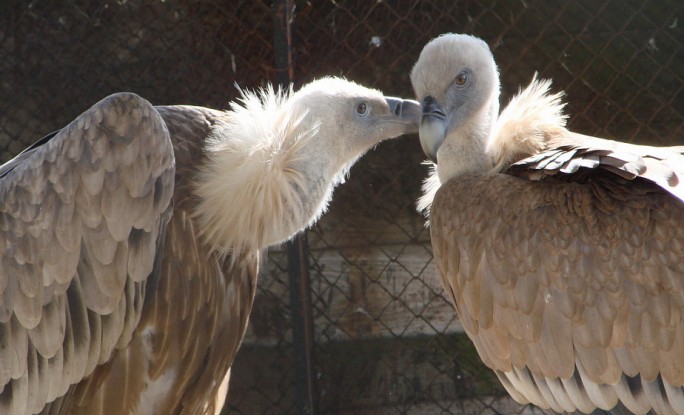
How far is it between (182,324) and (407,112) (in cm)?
111

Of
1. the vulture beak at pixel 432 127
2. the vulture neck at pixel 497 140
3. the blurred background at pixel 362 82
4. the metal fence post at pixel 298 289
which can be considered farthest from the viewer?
the blurred background at pixel 362 82

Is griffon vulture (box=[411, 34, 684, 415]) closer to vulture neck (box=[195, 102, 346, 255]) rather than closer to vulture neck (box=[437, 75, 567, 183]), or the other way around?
vulture neck (box=[437, 75, 567, 183])

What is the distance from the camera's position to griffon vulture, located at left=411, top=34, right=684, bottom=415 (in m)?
2.86

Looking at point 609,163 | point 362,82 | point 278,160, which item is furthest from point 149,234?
point 362,82

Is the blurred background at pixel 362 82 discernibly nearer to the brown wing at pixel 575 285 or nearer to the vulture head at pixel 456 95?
the vulture head at pixel 456 95

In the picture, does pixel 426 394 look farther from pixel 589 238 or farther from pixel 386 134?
pixel 589 238

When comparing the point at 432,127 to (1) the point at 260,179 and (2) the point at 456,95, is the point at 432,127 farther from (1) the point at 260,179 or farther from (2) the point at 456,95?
(1) the point at 260,179

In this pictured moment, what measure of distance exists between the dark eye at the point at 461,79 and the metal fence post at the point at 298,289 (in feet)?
3.87

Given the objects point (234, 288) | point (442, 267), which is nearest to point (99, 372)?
point (234, 288)

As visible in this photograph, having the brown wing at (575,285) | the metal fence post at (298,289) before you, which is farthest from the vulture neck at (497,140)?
the metal fence post at (298,289)

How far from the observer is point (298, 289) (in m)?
4.52

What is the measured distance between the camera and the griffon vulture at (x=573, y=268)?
286 centimetres

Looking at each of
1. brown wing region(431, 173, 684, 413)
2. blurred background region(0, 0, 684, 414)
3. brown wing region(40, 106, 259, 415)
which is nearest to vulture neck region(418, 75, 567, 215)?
brown wing region(431, 173, 684, 413)

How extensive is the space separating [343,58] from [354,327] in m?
1.38
